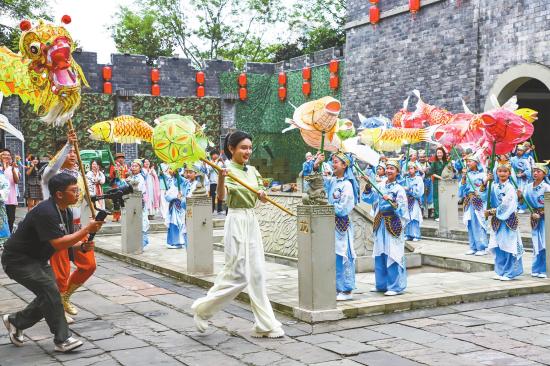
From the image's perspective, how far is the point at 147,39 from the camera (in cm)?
4119

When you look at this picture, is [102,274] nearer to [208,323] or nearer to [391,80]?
[208,323]

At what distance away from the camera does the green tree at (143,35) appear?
4072 cm

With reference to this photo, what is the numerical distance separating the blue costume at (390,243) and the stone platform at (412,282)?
17 cm

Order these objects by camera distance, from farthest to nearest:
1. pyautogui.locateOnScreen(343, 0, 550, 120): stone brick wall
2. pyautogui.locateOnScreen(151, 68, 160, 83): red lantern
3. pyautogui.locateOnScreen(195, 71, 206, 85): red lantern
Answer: pyautogui.locateOnScreen(195, 71, 206, 85): red lantern → pyautogui.locateOnScreen(151, 68, 160, 83): red lantern → pyautogui.locateOnScreen(343, 0, 550, 120): stone brick wall

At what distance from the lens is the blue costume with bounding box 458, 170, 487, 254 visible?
11045 millimetres

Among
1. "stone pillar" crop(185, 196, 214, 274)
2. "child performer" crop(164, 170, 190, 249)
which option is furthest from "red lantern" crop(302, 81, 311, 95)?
"stone pillar" crop(185, 196, 214, 274)

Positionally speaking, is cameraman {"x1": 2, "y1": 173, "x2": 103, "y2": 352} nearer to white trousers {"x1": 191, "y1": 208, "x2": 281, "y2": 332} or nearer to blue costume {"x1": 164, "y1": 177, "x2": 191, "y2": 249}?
white trousers {"x1": 191, "y1": 208, "x2": 281, "y2": 332}

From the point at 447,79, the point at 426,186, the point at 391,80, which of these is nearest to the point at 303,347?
the point at 426,186

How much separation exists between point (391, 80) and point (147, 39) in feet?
75.4

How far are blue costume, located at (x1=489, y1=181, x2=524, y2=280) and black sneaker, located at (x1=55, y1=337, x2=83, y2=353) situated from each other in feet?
17.5

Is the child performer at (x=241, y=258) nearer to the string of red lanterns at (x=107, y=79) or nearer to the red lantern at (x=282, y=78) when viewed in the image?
the string of red lanterns at (x=107, y=79)

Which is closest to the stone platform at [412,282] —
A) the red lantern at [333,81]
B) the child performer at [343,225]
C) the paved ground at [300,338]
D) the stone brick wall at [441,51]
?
the paved ground at [300,338]

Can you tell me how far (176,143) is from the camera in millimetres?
6117

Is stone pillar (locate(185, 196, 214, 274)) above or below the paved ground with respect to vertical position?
above
